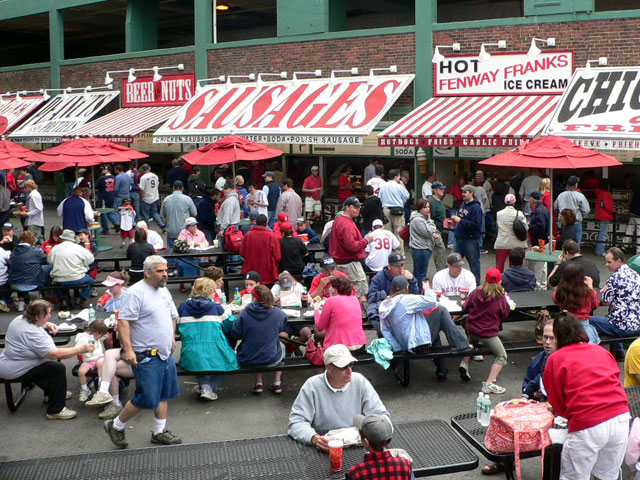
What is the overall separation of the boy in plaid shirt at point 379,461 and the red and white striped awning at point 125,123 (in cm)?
1860

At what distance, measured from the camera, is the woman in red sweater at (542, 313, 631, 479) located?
5254 mm

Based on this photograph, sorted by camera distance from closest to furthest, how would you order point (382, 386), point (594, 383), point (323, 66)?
point (594, 383) → point (382, 386) → point (323, 66)

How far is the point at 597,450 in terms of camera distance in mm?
5297

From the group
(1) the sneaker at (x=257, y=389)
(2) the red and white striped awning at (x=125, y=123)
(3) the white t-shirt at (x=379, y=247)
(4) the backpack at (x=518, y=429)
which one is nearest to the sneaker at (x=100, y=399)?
(1) the sneaker at (x=257, y=389)

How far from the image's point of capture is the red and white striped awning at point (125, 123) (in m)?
22.4

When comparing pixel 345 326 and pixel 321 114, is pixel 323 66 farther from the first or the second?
pixel 345 326

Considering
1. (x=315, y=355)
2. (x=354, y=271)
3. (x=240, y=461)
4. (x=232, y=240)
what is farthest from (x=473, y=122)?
(x=240, y=461)

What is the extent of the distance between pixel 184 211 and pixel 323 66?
7.24 m

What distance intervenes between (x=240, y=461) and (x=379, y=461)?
1353mm

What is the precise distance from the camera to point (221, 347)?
27.0 feet

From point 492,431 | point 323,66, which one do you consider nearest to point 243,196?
point 323,66

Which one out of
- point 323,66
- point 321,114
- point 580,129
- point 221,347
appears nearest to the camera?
point 221,347

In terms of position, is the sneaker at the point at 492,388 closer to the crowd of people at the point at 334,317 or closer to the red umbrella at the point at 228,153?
the crowd of people at the point at 334,317

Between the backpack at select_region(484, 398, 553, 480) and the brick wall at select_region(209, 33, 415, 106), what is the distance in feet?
46.5
